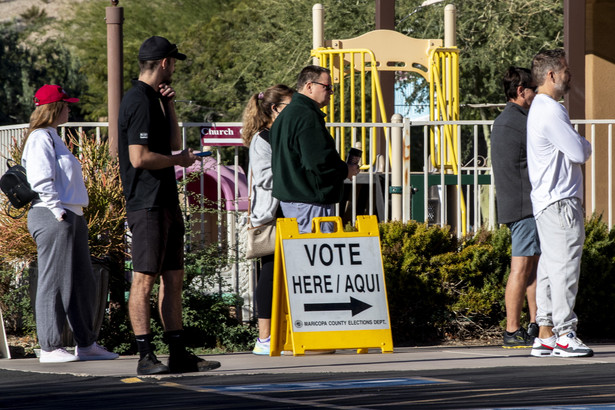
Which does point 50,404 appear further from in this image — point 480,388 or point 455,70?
point 455,70

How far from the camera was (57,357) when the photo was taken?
25.2 ft

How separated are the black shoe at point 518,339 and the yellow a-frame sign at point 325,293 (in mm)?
1215

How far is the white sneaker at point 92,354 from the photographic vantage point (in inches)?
307

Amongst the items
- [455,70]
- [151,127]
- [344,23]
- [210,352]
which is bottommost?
[210,352]

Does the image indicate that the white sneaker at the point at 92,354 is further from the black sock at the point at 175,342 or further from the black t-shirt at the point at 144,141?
the black t-shirt at the point at 144,141

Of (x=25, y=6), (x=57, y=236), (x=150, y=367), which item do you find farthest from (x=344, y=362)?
(x=25, y=6)

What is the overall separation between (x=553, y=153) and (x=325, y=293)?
1702 millimetres

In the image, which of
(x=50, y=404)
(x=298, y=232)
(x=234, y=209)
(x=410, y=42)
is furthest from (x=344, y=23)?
(x=50, y=404)

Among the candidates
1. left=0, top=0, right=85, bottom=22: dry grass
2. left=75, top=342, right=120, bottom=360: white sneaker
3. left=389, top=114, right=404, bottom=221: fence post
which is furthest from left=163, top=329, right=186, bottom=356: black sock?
left=0, top=0, right=85, bottom=22: dry grass

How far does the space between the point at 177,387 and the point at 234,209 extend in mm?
2948

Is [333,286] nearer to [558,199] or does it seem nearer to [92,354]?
[558,199]

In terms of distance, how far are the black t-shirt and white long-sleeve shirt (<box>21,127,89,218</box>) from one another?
0.81 m

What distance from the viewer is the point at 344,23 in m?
26.1

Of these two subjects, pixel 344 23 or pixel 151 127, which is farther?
pixel 344 23
